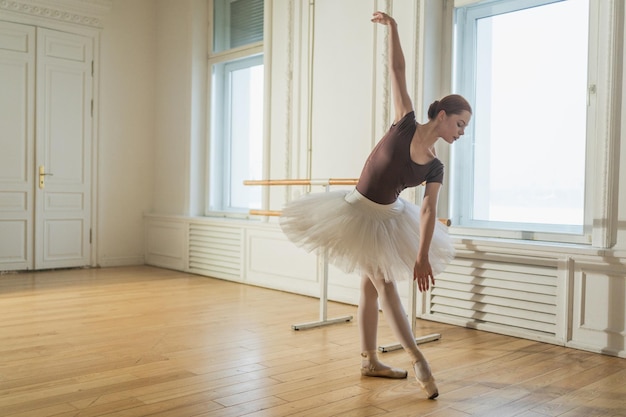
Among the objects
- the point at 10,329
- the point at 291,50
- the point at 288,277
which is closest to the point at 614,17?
the point at 291,50

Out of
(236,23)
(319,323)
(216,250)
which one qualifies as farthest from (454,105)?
(236,23)

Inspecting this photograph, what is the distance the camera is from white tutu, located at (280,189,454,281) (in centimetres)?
266

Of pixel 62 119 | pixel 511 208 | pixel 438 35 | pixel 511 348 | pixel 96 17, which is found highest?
pixel 96 17

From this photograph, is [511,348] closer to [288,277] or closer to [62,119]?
[288,277]

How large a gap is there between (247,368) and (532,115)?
2.47 m

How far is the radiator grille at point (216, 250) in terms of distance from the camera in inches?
236

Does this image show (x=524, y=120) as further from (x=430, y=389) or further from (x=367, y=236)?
(x=430, y=389)

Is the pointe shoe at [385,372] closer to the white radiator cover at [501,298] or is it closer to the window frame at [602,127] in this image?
the white radiator cover at [501,298]

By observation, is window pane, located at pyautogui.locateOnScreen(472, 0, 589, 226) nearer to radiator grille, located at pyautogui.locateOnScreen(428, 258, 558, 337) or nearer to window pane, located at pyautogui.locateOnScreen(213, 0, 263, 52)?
radiator grille, located at pyautogui.locateOnScreen(428, 258, 558, 337)

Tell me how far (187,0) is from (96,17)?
99cm

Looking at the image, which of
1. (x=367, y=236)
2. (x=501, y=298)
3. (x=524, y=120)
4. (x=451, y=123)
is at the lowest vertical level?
(x=501, y=298)

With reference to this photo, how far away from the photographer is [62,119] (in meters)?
6.65

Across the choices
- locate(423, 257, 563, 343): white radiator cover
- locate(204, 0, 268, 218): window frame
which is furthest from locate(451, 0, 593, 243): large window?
locate(204, 0, 268, 218): window frame

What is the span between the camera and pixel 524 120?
422cm
